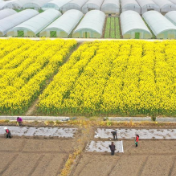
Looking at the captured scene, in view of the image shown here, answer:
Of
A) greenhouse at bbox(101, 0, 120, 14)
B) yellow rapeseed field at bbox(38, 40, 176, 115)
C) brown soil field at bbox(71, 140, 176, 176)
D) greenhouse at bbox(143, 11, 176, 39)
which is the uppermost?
greenhouse at bbox(101, 0, 120, 14)

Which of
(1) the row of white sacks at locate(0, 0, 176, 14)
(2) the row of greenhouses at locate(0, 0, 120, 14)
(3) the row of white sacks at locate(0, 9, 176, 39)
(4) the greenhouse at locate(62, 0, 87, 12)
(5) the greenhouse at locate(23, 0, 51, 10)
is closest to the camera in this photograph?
(3) the row of white sacks at locate(0, 9, 176, 39)

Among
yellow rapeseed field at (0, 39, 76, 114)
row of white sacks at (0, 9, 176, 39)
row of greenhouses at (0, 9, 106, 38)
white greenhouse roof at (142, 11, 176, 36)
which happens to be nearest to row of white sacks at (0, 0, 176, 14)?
white greenhouse roof at (142, 11, 176, 36)

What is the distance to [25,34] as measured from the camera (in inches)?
1713

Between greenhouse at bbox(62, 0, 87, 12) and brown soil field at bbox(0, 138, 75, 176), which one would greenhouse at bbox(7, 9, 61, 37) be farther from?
brown soil field at bbox(0, 138, 75, 176)

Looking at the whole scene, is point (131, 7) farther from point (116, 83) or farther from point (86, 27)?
point (116, 83)

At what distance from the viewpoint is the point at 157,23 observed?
44312mm

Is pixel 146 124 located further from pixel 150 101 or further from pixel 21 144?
pixel 21 144

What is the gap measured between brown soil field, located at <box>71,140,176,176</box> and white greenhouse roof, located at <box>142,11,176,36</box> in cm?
2730

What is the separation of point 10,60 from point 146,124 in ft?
64.2

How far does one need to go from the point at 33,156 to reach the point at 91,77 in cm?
1182

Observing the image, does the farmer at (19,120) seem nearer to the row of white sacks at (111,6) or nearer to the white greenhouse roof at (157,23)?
the white greenhouse roof at (157,23)

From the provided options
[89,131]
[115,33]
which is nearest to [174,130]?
[89,131]

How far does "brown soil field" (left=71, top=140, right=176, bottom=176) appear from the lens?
49.1ft

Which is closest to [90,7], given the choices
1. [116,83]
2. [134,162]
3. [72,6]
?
[72,6]
